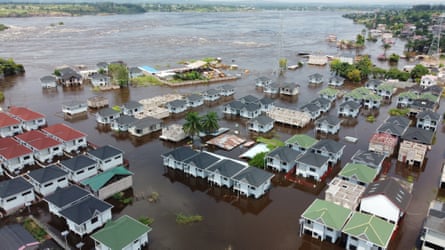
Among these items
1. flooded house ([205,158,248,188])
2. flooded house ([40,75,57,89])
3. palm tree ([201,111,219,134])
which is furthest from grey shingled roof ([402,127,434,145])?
flooded house ([40,75,57,89])

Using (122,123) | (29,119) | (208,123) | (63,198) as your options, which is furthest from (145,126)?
(63,198)

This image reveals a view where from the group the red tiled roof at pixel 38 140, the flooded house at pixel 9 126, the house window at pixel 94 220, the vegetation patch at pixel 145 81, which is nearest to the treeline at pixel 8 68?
the vegetation patch at pixel 145 81

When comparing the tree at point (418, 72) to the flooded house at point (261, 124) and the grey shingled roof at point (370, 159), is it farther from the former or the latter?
the grey shingled roof at point (370, 159)

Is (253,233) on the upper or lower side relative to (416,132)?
lower

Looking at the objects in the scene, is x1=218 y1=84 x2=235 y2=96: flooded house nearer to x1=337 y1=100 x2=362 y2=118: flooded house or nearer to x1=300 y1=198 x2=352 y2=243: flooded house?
x1=337 y1=100 x2=362 y2=118: flooded house

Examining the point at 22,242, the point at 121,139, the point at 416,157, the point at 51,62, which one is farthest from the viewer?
the point at 51,62

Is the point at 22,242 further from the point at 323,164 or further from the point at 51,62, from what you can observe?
the point at 51,62

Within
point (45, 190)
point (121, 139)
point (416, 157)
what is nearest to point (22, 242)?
point (45, 190)
